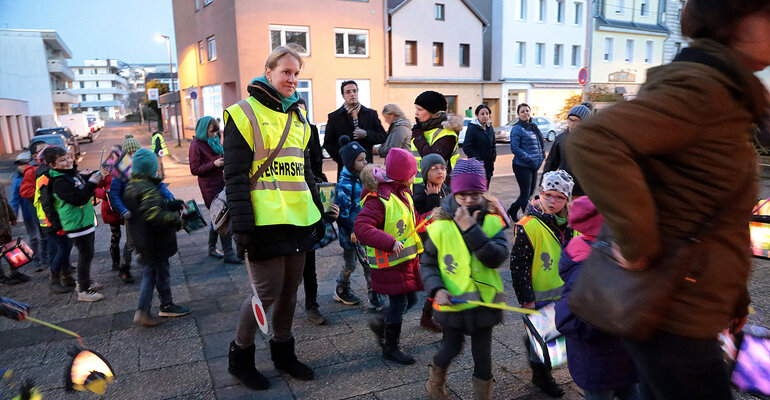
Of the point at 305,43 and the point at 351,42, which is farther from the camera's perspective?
the point at 351,42

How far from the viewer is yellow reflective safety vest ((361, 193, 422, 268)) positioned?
3520mm

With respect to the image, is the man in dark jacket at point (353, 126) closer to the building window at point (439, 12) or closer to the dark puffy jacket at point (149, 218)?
the dark puffy jacket at point (149, 218)

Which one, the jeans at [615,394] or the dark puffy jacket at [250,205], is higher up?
the dark puffy jacket at [250,205]

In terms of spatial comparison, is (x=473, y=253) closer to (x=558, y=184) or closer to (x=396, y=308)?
(x=558, y=184)

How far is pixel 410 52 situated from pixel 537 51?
37.4ft

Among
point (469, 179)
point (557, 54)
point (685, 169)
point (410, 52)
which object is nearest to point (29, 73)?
point (410, 52)

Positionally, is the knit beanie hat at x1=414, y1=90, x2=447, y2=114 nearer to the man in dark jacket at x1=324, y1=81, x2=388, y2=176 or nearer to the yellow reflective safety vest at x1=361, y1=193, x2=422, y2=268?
the man in dark jacket at x1=324, y1=81, x2=388, y2=176

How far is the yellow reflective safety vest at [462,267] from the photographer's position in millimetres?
2707

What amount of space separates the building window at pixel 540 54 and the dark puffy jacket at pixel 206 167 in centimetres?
3415

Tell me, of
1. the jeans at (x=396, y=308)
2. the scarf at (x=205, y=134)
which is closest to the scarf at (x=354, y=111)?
the scarf at (x=205, y=134)

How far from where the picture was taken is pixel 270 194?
3025mm

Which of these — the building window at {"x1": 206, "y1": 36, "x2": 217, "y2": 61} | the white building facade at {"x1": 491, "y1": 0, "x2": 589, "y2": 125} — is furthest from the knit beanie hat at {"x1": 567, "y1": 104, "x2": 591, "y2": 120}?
the white building facade at {"x1": 491, "y1": 0, "x2": 589, "y2": 125}

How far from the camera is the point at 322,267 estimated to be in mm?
5883

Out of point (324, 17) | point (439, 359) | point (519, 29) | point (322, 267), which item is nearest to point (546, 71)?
point (519, 29)
